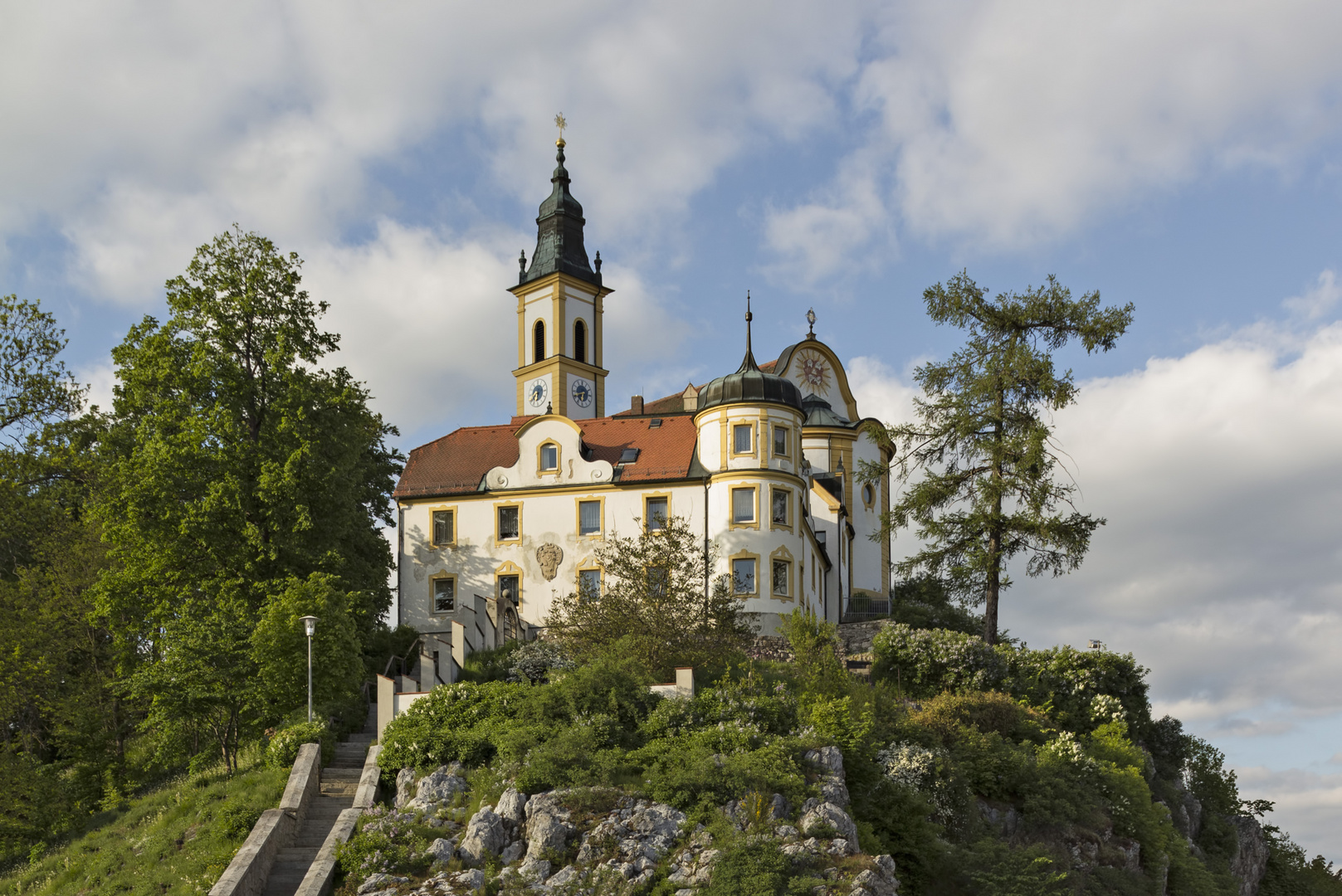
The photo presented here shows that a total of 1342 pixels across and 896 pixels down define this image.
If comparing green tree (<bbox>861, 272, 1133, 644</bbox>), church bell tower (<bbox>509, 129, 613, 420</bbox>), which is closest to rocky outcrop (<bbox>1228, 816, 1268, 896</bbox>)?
green tree (<bbox>861, 272, 1133, 644</bbox>)

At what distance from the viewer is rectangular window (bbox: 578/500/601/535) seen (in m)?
42.6

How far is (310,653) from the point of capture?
88.3 ft

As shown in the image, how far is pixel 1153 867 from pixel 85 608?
2799cm

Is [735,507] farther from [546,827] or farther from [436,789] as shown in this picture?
[546,827]

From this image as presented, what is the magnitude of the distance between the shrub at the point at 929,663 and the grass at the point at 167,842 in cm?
1565

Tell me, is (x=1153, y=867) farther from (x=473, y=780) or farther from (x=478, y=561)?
(x=478, y=561)

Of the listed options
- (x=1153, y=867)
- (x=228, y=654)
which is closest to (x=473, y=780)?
(x=228, y=654)

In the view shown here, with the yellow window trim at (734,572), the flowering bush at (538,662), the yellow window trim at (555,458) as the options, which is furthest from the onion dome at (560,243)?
the flowering bush at (538,662)

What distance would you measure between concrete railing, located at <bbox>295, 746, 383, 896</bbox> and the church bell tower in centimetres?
3901

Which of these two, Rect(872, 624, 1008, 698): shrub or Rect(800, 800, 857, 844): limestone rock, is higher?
Rect(872, 624, 1008, 698): shrub

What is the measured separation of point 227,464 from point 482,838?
53.9 ft

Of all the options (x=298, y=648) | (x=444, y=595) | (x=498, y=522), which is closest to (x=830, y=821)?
(x=298, y=648)

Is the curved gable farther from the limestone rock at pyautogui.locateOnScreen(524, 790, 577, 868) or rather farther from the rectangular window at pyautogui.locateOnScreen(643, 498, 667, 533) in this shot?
the limestone rock at pyautogui.locateOnScreen(524, 790, 577, 868)

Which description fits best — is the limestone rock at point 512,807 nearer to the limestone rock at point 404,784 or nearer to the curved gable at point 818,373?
the limestone rock at point 404,784
